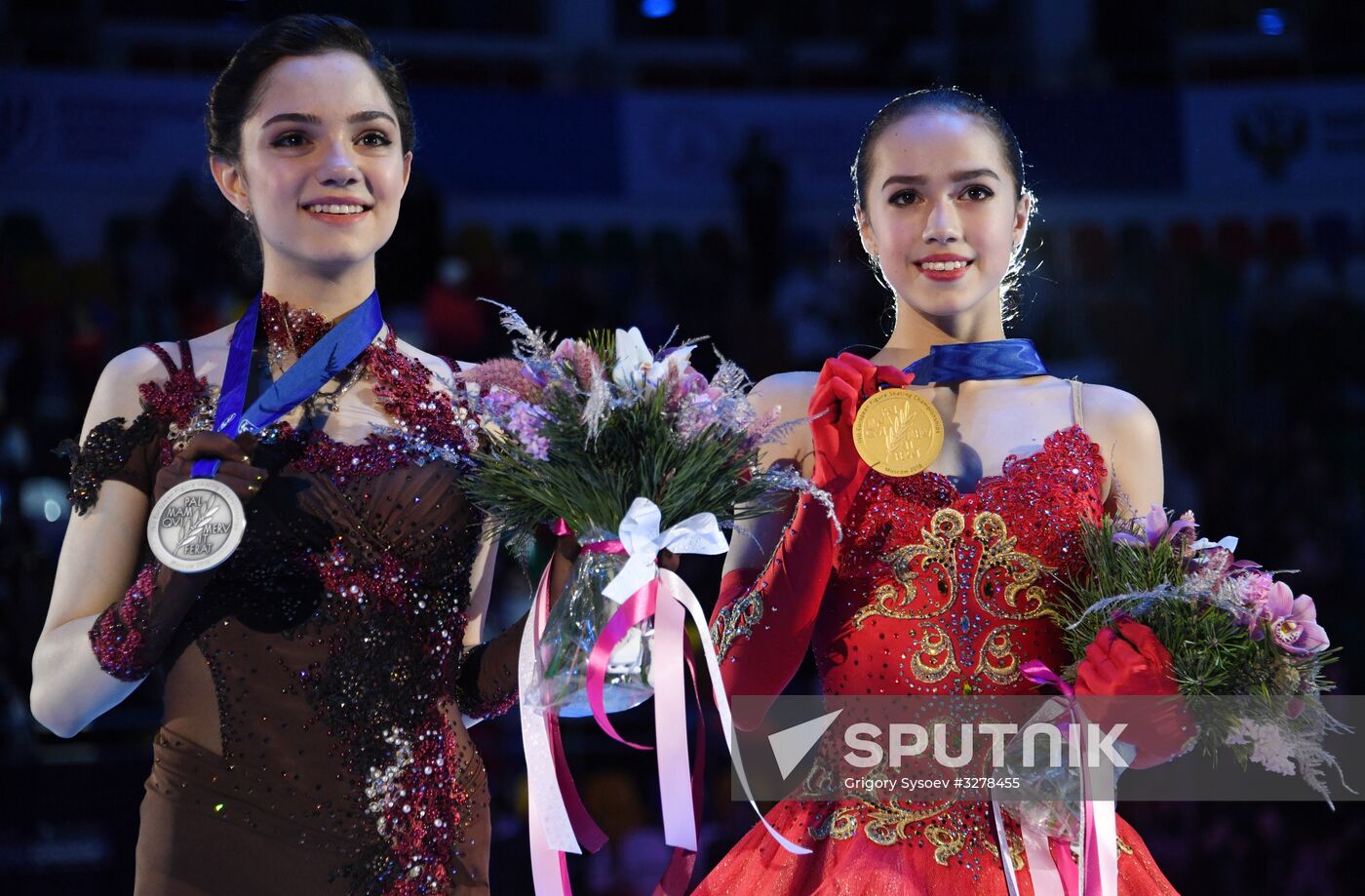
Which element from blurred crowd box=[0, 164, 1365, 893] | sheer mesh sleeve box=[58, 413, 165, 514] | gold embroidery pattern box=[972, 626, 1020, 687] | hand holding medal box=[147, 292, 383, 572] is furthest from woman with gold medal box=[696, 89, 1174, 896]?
blurred crowd box=[0, 164, 1365, 893]

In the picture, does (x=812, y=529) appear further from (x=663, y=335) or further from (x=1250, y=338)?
(x=1250, y=338)

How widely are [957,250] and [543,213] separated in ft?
25.9

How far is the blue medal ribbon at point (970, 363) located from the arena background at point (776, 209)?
3148mm

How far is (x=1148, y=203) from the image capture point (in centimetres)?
1062

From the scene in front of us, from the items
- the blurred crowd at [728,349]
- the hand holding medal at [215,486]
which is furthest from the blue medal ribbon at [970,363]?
the blurred crowd at [728,349]

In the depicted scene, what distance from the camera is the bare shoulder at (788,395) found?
251 cm

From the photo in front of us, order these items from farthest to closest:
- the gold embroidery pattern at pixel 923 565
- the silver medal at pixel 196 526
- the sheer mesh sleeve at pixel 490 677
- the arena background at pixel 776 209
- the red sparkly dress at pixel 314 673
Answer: the arena background at pixel 776 209 → the gold embroidery pattern at pixel 923 565 → the sheer mesh sleeve at pixel 490 677 → the red sparkly dress at pixel 314 673 → the silver medal at pixel 196 526

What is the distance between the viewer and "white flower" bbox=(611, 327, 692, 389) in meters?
1.97

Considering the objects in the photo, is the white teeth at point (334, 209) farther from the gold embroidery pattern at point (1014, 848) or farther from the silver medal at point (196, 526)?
the gold embroidery pattern at point (1014, 848)

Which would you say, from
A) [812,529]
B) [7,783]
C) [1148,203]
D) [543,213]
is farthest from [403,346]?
[1148,203]

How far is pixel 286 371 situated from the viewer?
220 cm

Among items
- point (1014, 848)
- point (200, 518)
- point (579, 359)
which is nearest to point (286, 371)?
point (200, 518)

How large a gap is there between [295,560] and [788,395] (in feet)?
2.71

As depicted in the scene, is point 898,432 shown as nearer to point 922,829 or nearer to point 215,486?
point 922,829
